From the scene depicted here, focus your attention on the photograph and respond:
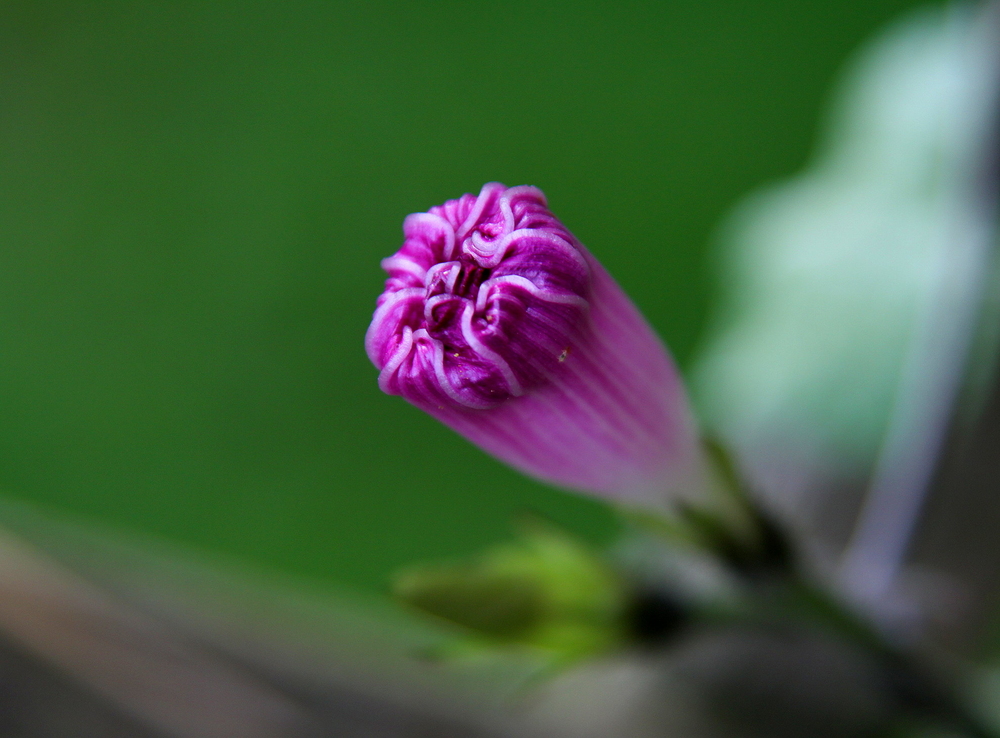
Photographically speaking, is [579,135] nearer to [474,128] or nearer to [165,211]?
[474,128]

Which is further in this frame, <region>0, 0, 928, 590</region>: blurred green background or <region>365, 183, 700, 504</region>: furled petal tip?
A: <region>0, 0, 928, 590</region>: blurred green background

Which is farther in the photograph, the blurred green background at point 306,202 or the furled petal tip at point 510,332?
the blurred green background at point 306,202

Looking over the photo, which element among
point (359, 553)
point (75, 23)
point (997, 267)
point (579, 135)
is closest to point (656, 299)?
point (579, 135)

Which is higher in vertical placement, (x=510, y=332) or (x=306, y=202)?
(x=306, y=202)

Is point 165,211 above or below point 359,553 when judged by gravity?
above

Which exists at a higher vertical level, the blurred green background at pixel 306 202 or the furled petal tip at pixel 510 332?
the blurred green background at pixel 306 202
